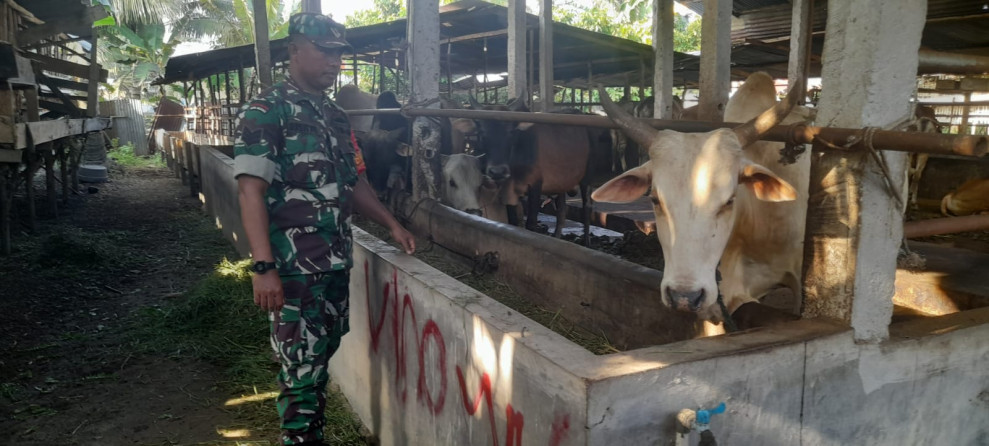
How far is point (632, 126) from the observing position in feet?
9.46

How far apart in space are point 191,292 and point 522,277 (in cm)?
368

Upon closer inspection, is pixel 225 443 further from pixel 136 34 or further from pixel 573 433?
pixel 136 34

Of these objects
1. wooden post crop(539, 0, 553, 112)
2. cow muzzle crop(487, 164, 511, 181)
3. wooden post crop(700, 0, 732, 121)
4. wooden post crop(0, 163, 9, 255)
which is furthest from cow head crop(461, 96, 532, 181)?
wooden post crop(0, 163, 9, 255)

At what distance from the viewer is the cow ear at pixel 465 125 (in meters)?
7.04

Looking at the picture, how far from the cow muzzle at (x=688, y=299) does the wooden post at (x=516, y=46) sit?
6.60 metres

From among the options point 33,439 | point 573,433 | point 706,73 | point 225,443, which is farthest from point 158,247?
point 573,433

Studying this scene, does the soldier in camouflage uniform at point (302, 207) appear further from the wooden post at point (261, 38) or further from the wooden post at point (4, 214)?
the wooden post at point (4, 214)

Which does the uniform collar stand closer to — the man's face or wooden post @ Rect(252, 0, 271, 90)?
the man's face

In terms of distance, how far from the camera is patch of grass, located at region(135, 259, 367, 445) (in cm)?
383

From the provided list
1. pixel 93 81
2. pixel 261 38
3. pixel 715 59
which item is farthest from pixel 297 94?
pixel 93 81

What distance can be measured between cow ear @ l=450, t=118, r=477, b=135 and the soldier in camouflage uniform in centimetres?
414

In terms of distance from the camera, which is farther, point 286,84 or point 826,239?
point 286,84

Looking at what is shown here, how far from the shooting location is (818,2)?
26.7ft

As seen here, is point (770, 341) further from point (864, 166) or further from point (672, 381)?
point (864, 166)
